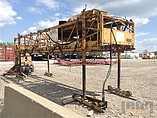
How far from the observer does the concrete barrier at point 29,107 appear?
10.5ft

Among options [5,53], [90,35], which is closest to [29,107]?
[90,35]

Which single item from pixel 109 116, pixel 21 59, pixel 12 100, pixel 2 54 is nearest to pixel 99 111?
pixel 109 116

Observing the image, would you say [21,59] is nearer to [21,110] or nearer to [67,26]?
[67,26]

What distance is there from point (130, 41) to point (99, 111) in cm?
302

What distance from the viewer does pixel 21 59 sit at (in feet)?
47.9

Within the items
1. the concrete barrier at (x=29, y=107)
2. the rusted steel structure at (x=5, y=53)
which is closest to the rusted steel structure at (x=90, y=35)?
the concrete barrier at (x=29, y=107)

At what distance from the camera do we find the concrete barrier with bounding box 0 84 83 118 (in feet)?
10.5

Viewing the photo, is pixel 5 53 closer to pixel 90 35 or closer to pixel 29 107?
pixel 90 35

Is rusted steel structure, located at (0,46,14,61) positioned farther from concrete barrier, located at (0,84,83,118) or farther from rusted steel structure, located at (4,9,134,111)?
concrete barrier, located at (0,84,83,118)

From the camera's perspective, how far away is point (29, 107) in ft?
13.2

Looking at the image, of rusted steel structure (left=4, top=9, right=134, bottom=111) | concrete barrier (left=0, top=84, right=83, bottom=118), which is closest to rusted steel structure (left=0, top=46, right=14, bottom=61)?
rusted steel structure (left=4, top=9, right=134, bottom=111)

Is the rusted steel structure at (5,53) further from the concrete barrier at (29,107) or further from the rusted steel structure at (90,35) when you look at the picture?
the concrete barrier at (29,107)

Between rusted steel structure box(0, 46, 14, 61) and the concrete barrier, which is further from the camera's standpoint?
rusted steel structure box(0, 46, 14, 61)

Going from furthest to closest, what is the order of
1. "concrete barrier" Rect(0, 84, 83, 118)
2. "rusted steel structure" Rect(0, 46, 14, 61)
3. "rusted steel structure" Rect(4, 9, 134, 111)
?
"rusted steel structure" Rect(0, 46, 14, 61)
"rusted steel structure" Rect(4, 9, 134, 111)
"concrete barrier" Rect(0, 84, 83, 118)
